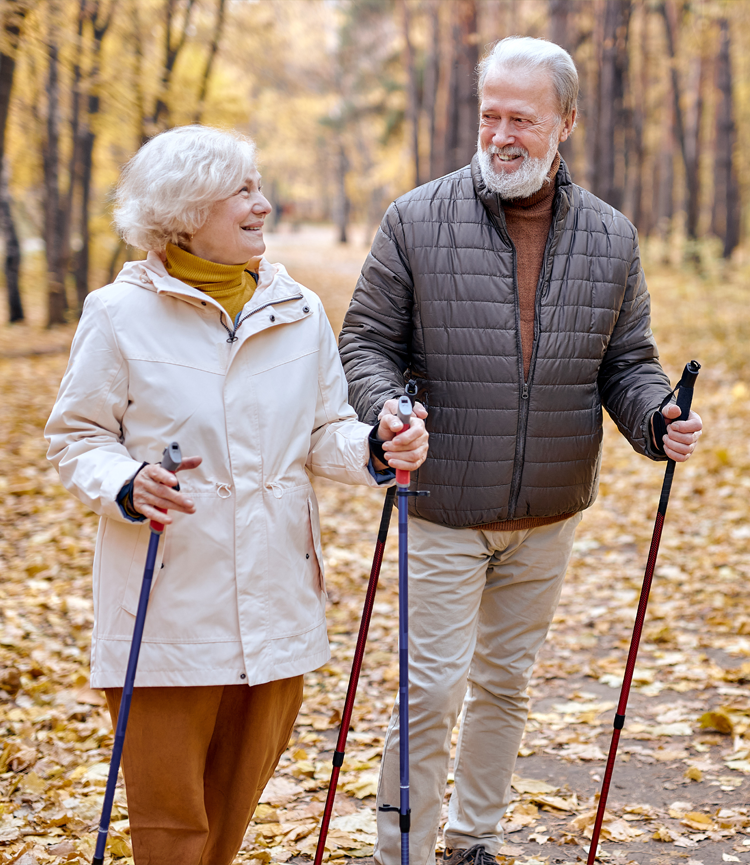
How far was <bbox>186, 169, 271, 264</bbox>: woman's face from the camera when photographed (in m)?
2.49

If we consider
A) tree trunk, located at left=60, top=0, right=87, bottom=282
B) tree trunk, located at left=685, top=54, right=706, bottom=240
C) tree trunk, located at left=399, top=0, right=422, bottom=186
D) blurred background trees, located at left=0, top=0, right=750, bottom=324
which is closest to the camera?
blurred background trees, located at left=0, top=0, right=750, bottom=324

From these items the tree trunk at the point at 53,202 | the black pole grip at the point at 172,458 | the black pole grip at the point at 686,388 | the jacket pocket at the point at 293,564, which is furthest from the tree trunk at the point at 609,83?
the black pole grip at the point at 172,458

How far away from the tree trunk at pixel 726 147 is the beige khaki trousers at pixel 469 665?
18.3 metres

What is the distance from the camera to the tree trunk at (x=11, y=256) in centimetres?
1370

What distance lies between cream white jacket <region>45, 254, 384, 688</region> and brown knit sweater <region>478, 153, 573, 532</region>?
2.81 feet

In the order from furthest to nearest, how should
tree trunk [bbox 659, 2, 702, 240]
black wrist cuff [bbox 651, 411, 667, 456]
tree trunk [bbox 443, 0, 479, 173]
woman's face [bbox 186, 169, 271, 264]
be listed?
tree trunk [bbox 659, 2, 702, 240] → tree trunk [bbox 443, 0, 479, 173] → black wrist cuff [bbox 651, 411, 667, 456] → woman's face [bbox 186, 169, 271, 264]

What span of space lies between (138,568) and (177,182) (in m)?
1.00

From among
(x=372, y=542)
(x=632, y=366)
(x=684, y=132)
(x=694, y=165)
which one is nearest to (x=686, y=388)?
(x=632, y=366)

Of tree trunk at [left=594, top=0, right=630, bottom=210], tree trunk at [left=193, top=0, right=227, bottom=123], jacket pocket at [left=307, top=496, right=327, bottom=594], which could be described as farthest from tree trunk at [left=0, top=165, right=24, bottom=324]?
jacket pocket at [left=307, top=496, right=327, bottom=594]

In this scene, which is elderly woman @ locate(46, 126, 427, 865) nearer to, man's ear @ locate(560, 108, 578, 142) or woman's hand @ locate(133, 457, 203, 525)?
woman's hand @ locate(133, 457, 203, 525)

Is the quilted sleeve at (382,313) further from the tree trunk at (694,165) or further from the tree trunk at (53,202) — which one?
the tree trunk at (694,165)

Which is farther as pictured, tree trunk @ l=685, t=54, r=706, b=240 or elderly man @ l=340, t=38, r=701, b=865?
tree trunk @ l=685, t=54, r=706, b=240

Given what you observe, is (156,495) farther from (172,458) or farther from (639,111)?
(639,111)

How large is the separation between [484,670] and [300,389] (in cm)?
131
